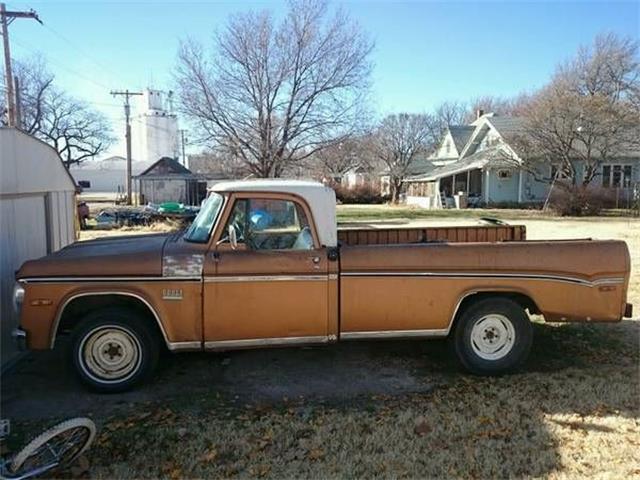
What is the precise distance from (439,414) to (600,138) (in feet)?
106

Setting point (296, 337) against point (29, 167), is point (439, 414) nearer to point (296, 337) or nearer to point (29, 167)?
point (296, 337)

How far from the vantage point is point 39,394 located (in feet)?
15.6

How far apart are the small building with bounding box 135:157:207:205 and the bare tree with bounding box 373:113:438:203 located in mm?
18153

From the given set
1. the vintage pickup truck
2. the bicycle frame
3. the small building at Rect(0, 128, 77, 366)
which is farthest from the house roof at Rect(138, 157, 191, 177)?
the bicycle frame

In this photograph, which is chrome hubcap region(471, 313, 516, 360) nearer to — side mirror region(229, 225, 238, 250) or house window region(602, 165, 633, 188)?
side mirror region(229, 225, 238, 250)

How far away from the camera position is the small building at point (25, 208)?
224 inches

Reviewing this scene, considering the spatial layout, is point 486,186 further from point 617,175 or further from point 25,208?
point 25,208

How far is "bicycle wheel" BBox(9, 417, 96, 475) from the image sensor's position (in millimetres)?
3262

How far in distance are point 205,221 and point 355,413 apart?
224 centimetres

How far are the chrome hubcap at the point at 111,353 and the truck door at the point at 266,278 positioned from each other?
27.4 inches

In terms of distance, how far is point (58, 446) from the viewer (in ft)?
11.6

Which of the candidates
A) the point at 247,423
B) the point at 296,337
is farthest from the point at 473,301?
the point at 247,423

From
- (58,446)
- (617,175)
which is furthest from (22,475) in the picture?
(617,175)

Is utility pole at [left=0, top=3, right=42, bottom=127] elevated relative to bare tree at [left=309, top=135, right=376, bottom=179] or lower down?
elevated
